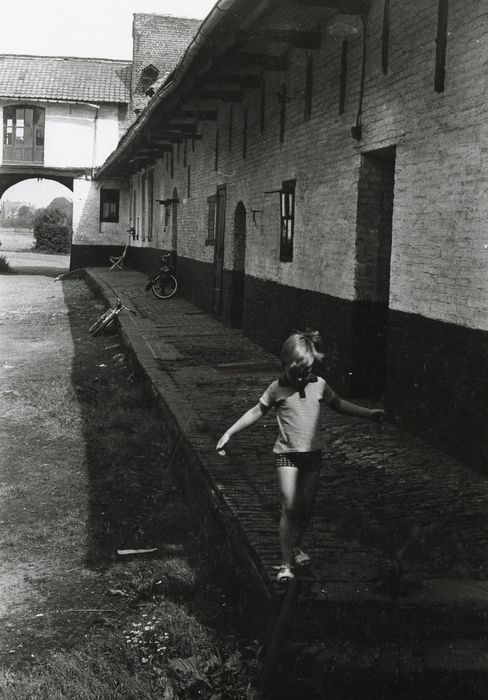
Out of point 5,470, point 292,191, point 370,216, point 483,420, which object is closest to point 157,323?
point 292,191

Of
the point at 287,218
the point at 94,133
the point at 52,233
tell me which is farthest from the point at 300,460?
the point at 52,233

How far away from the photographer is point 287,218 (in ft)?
35.1

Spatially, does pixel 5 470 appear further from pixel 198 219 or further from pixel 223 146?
pixel 198 219

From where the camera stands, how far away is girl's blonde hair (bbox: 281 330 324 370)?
3.77 metres

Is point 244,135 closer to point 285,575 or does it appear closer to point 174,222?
point 174,222

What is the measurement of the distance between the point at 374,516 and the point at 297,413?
3.83 feet

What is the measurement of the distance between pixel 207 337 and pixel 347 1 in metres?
6.28

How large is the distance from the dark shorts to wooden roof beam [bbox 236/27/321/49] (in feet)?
19.4

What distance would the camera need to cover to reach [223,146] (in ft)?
49.2

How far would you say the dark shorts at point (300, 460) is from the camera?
153 inches

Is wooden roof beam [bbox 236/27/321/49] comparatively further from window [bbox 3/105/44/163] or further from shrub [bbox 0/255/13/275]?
window [bbox 3/105/44/163]

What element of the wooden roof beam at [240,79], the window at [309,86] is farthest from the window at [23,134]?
the window at [309,86]

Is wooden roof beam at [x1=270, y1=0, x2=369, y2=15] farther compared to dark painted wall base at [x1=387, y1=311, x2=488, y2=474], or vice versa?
wooden roof beam at [x1=270, y1=0, x2=369, y2=15]

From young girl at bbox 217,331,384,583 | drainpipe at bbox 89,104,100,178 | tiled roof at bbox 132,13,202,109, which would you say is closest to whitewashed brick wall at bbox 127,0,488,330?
young girl at bbox 217,331,384,583
